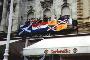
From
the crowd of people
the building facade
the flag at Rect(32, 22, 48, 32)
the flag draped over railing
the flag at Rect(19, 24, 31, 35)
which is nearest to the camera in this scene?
the crowd of people

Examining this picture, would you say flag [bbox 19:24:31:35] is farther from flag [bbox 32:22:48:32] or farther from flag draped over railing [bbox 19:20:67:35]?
flag [bbox 32:22:48:32]

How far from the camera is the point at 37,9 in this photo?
30.3 metres

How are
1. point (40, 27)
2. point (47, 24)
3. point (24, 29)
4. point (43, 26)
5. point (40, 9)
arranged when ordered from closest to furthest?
point (47, 24) < point (43, 26) < point (40, 27) < point (24, 29) < point (40, 9)

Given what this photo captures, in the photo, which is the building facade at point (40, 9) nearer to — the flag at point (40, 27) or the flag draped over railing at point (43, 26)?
the flag draped over railing at point (43, 26)

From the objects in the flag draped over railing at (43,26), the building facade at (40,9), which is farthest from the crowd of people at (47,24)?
the building facade at (40,9)

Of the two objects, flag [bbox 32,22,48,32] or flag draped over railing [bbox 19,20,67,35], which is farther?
flag [bbox 32,22,48,32]

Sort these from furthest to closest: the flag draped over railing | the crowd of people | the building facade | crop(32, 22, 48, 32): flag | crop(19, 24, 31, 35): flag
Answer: crop(19, 24, 31, 35): flag → the building facade → crop(32, 22, 48, 32): flag → the flag draped over railing → the crowd of people

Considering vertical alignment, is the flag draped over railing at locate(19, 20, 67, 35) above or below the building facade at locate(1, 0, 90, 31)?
below

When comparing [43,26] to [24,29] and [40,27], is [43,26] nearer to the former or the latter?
[40,27]

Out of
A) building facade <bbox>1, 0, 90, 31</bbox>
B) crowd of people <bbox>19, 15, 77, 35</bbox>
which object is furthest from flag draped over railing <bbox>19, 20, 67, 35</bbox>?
building facade <bbox>1, 0, 90, 31</bbox>

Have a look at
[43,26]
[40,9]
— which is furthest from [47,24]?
[40,9]

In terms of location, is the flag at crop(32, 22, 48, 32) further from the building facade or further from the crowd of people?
the building facade

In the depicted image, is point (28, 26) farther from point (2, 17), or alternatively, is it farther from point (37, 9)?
point (2, 17)

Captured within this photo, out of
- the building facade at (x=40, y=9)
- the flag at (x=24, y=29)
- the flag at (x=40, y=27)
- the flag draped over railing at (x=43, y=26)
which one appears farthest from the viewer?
the flag at (x=24, y=29)
